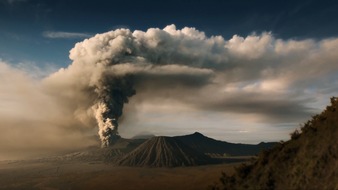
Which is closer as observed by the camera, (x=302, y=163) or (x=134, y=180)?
(x=302, y=163)

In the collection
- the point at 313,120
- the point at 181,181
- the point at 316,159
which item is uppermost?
the point at 313,120

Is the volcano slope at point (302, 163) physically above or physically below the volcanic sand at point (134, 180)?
above

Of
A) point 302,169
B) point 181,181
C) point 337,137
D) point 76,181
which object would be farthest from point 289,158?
point 76,181

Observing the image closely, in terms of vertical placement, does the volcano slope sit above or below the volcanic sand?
above

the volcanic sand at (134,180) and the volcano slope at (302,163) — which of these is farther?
the volcanic sand at (134,180)

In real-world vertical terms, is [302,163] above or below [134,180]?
above

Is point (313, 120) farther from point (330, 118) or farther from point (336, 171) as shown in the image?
point (336, 171)

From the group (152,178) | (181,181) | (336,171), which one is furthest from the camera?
(152,178)

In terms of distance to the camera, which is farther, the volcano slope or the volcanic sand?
the volcanic sand
